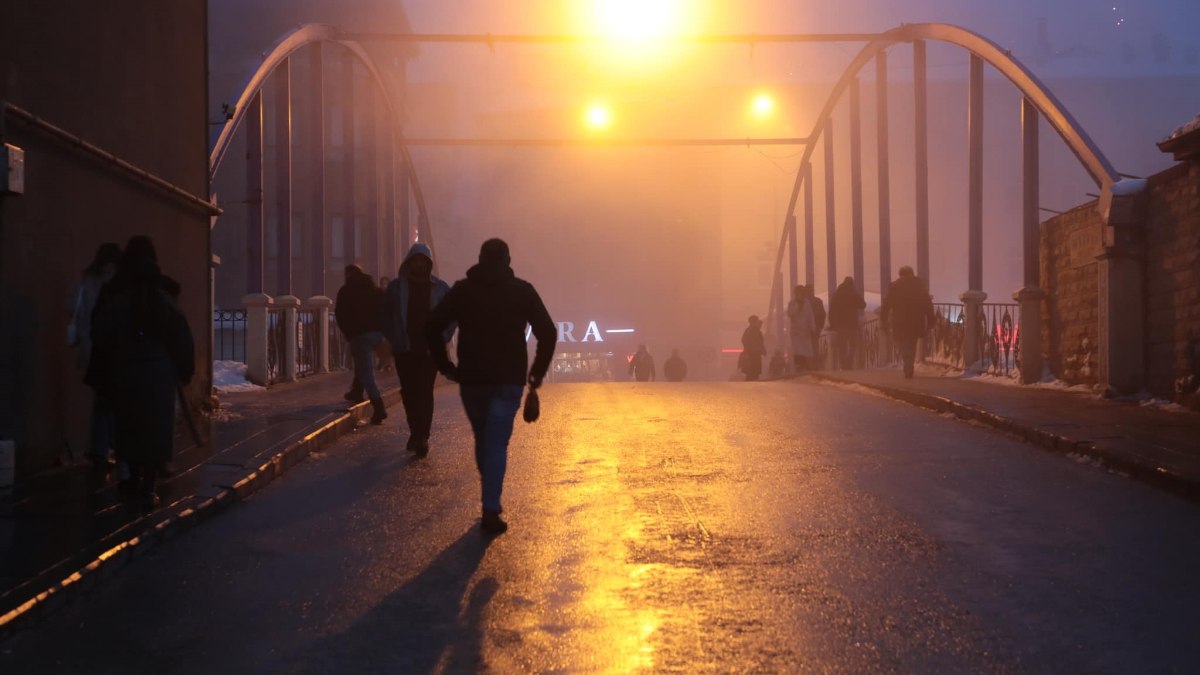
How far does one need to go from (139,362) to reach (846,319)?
75.0 feet

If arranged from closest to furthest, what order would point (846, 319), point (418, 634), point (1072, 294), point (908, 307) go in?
point (418, 634)
point (1072, 294)
point (908, 307)
point (846, 319)

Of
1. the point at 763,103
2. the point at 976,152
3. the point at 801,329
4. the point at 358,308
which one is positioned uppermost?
the point at 763,103

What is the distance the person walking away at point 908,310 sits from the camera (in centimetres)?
2173

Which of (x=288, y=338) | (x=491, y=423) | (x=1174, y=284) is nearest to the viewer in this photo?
(x=491, y=423)

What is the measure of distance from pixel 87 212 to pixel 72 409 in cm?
158

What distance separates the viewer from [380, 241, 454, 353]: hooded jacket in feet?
39.2

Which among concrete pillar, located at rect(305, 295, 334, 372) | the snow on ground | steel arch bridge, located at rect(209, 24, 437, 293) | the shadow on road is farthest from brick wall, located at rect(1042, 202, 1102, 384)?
concrete pillar, located at rect(305, 295, 334, 372)

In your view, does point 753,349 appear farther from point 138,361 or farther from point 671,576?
point 671,576

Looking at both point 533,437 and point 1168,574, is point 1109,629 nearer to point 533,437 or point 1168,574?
point 1168,574

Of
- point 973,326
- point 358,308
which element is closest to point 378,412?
point 358,308

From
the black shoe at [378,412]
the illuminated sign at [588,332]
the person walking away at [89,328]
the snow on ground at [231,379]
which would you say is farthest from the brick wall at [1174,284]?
the illuminated sign at [588,332]

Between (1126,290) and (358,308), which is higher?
(1126,290)

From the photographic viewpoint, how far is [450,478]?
33.5ft

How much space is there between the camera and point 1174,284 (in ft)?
48.4
